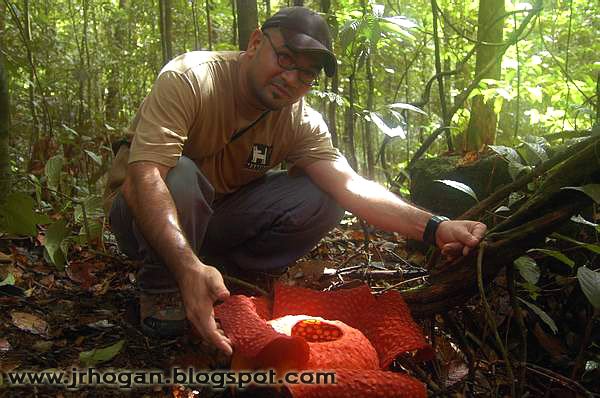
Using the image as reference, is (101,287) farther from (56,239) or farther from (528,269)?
(528,269)

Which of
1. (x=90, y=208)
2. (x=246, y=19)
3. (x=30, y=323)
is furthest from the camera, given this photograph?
(x=246, y=19)

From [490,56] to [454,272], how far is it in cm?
269

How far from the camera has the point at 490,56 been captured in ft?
13.6

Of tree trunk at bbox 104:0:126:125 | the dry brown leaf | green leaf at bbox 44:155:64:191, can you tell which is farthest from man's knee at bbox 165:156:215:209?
tree trunk at bbox 104:0:126:125

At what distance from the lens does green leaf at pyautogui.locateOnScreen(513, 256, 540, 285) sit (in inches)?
78.5

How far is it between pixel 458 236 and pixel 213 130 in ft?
3.98

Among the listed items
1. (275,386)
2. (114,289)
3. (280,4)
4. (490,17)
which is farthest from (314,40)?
(280,4)

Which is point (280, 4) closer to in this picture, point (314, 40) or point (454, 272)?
point (314, 40)

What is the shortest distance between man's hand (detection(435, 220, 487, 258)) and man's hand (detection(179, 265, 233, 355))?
0.97 m

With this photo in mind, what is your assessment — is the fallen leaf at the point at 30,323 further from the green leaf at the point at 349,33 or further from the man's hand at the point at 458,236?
the green leaf at the point at 349,33

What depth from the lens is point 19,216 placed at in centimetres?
249

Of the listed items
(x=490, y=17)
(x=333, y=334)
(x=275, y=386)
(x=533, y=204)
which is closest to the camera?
(x=275, y=386)

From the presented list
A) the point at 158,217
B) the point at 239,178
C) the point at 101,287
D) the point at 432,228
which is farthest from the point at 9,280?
the point at 432,228

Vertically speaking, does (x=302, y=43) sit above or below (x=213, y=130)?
above
